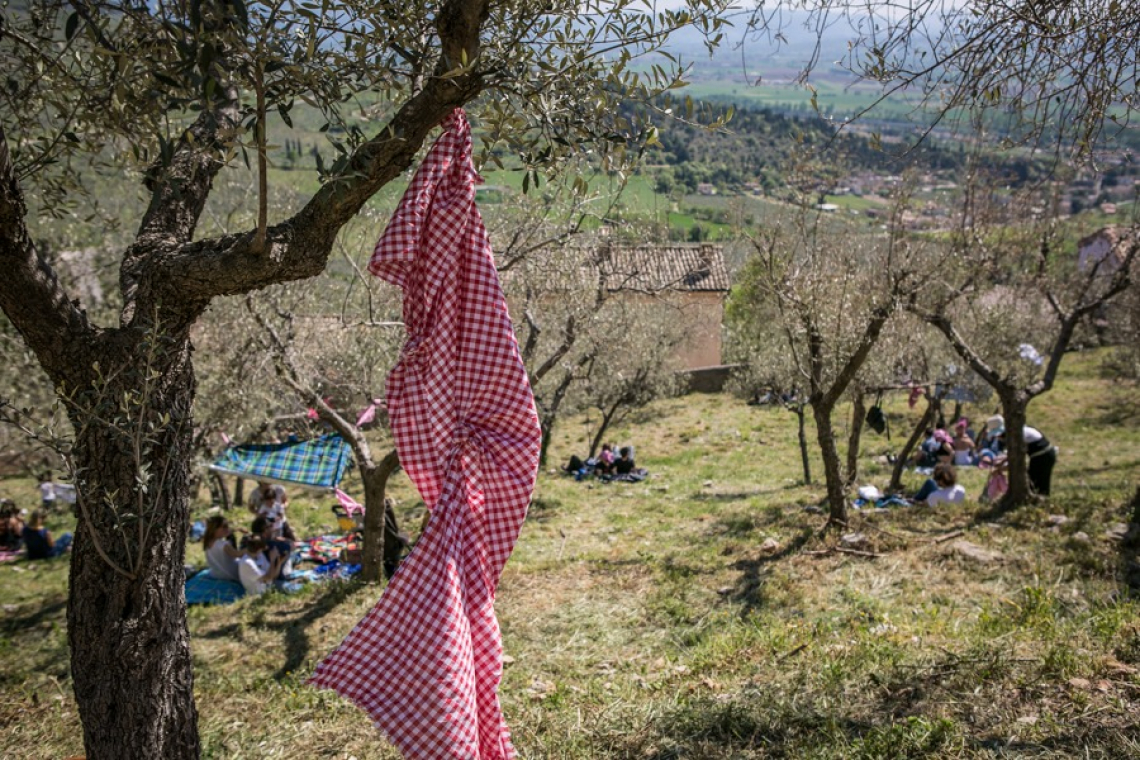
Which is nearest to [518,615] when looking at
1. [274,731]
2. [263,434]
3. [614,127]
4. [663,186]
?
[274,731]

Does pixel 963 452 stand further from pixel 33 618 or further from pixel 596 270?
pixel 33 618

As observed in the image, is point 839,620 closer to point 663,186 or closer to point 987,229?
point 663,186

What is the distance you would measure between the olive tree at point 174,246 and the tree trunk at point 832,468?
279 inches

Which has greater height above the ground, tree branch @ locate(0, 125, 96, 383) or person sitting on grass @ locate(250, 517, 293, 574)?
tree branch @ locate(0, 125, 96, 383)

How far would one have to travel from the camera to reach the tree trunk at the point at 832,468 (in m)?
10.4

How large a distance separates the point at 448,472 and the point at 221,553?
29.8ft

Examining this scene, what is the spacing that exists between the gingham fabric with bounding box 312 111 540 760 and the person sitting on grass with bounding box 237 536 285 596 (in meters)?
8.06

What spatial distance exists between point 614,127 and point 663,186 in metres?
9.03

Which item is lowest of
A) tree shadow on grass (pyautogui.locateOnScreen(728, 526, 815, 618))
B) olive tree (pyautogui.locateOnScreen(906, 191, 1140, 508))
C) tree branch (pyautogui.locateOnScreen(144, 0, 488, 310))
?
tree shadow on grass (pyautogui.locateOnScreen(728, 526, 815, 618))

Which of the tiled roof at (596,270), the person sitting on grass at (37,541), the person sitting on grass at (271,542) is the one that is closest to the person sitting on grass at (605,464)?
the tiled roof at (596,270)

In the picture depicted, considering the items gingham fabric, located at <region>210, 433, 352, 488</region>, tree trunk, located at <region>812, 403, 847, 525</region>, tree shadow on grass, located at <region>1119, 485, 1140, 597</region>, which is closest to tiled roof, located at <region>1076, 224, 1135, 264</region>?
tree shadow on grass, located at <region>1119, 485, 1140, 597</region>

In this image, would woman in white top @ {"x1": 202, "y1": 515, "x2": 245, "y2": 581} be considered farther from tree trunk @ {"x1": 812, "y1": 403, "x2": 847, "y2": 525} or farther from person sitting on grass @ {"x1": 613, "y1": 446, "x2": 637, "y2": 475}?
person sitting on grass @ {"x1": 613, "y1": 446, "x2": 637, "y2": 475}

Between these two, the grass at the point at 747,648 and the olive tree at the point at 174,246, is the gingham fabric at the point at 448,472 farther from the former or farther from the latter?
the grass at the point at 747,648

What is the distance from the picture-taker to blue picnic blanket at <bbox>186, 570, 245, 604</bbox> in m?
10.7
